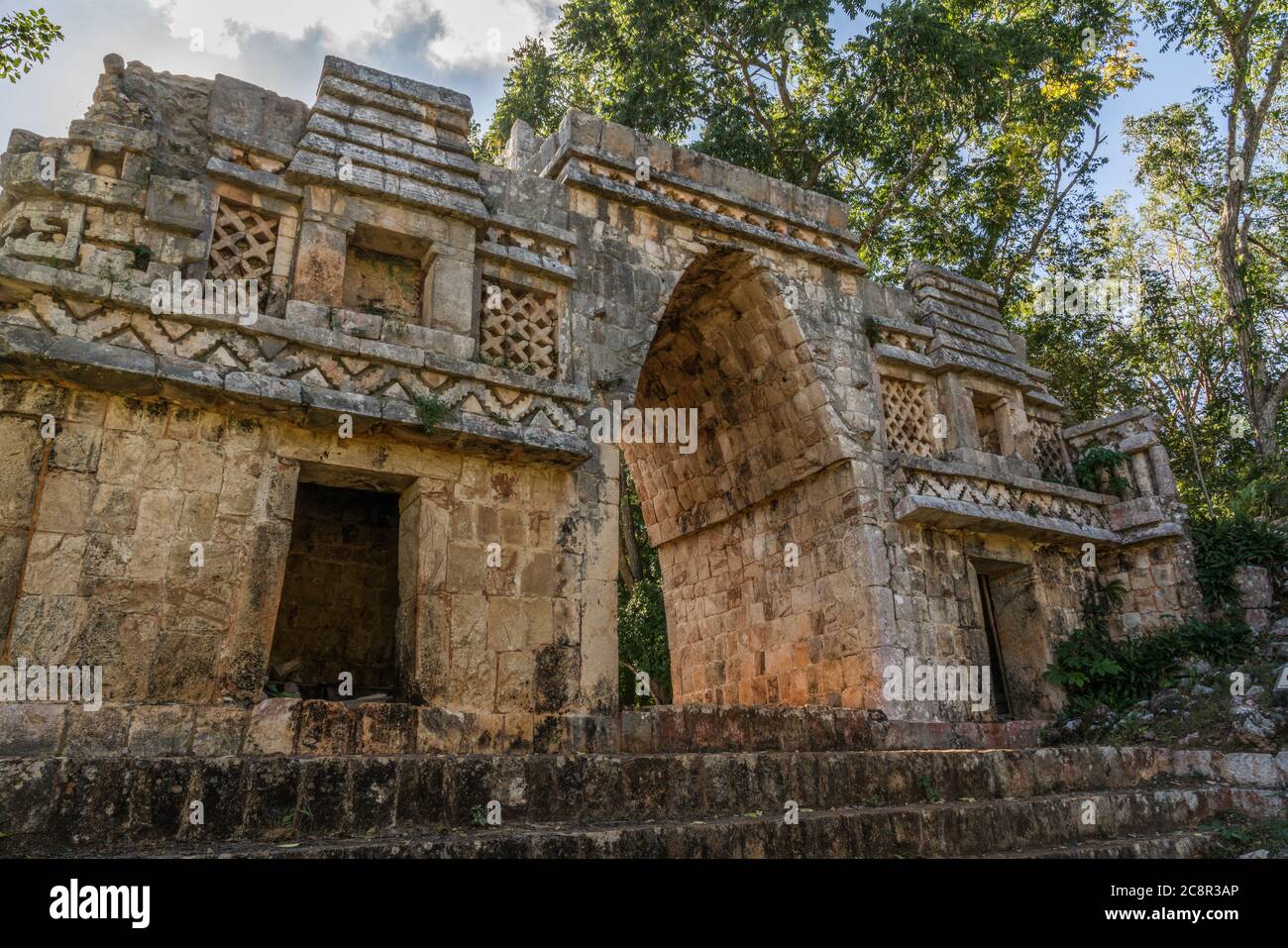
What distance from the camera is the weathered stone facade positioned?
5254 millimetres

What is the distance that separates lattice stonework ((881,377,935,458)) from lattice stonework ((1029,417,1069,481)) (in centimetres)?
180

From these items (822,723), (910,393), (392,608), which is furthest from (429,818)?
(910,393)

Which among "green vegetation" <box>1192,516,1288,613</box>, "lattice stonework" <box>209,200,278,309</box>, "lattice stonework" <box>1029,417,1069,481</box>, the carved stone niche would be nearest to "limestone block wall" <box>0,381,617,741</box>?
the carved stone niche

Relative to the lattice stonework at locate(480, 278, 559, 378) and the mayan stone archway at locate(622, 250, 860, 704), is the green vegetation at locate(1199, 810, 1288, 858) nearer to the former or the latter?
the mayan stone archway at locate(622, 250, 860, 704)

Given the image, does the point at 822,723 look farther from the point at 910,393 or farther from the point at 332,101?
the point at 332,101

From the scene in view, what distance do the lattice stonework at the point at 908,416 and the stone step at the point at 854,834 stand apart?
14.3ft

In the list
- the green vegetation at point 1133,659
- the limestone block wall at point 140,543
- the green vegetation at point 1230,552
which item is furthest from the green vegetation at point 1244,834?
the limestone block wall at point 140,543

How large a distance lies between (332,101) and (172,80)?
3.82 feet

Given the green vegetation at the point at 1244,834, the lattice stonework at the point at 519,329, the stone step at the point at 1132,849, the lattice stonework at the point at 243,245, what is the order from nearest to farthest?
the stone step at the point at 1132,849 < the green vegetation at the point at 1244,834 < the lattice stonework at the point at 243,245 < the lattice stonework at the point at 519,329

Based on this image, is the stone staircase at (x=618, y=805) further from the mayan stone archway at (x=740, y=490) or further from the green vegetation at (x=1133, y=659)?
the mayan stone archway at (x=740, y=490)

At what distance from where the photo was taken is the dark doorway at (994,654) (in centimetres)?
958

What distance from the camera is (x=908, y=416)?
984 cm

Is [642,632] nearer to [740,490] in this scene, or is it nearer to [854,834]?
[740,490]

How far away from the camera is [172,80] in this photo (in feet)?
21.6
